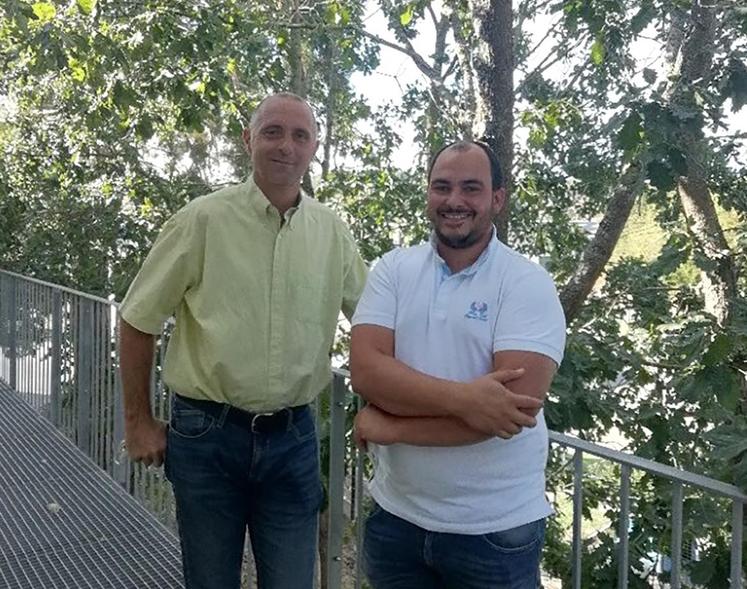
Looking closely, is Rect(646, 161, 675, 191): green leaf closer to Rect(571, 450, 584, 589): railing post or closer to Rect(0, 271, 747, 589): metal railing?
Rect(0, 271, 747, 589): metal railing

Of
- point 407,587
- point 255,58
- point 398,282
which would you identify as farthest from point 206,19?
point 407,587

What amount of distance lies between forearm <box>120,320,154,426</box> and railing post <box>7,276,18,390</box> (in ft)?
14.0

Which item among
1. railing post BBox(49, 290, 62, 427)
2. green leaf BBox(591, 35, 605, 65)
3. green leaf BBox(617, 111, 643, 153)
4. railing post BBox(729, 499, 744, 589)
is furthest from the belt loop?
green leaf BBox(591, 35, 605, 65)

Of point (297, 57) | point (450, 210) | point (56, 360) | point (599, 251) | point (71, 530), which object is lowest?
point (71, 530)

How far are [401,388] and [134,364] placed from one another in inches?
36.8

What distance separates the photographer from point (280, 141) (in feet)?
7.06

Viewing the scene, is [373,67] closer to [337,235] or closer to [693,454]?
[693,454]

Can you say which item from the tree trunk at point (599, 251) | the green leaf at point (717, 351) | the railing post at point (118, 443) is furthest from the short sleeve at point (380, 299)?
the tree trunk at point (599, 251)

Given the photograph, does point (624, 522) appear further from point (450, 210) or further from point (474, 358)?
point (450, 210)

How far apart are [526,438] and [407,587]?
0.46m

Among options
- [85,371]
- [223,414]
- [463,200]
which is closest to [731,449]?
[463,200]

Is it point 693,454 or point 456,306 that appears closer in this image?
point 456,306

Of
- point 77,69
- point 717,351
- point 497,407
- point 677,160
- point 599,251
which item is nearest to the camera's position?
point 497,407

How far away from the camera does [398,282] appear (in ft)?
6.15
